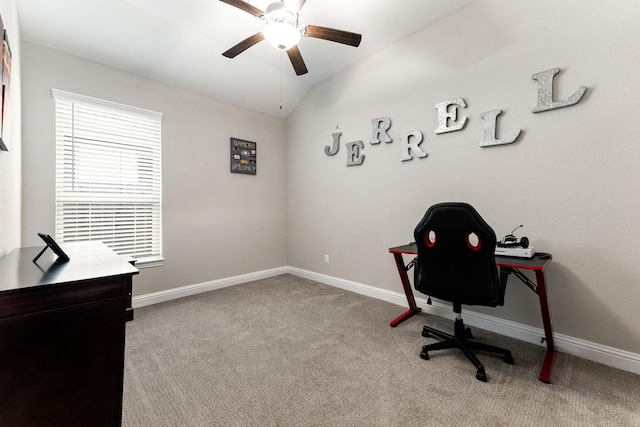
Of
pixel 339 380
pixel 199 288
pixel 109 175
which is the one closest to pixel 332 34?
pixel 339 380

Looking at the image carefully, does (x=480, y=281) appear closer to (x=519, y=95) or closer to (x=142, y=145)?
(x=519, y=95)

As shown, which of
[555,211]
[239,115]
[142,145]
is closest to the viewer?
[555,211]

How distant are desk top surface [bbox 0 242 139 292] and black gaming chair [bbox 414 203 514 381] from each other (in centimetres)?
171

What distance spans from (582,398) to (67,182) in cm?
429

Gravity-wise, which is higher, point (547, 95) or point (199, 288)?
point (547, 95)

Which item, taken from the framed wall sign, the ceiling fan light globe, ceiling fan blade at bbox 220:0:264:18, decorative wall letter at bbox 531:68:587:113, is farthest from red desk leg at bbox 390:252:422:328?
the framed wall sign

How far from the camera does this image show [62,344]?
91cm

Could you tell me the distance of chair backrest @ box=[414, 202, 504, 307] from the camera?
1694 mm

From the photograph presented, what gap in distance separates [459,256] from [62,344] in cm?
200

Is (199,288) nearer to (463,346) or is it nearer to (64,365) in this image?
(64,365)

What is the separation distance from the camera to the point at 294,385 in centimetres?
167

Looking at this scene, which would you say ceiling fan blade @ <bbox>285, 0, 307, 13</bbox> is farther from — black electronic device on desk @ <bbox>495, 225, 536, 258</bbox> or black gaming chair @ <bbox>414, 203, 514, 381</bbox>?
black electronic device on desk @ <bbox>495, 225, 536, 258</bbox>

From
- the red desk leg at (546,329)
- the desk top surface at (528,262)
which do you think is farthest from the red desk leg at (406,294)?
the red desk leg at (546,329)

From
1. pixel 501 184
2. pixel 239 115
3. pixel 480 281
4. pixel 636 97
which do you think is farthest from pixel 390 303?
pixel 239 115
